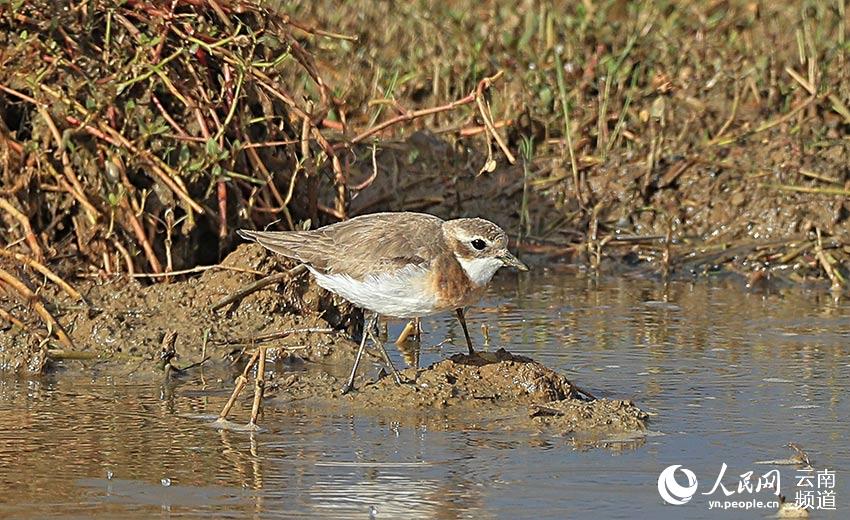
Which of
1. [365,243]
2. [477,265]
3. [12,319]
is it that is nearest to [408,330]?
[365,243]

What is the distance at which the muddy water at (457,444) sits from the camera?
5.97m

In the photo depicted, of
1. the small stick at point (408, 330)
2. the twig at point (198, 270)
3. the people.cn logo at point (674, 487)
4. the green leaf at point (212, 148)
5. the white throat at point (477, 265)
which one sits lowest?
the people.cn logo at point (674, 487)

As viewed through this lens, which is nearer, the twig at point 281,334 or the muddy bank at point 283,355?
the muddy bank at point 283,355

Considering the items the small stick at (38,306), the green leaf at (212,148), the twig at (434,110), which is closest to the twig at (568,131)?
the twig at (434,110)

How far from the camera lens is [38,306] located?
8.27 metres

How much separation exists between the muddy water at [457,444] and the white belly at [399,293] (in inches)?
24.4

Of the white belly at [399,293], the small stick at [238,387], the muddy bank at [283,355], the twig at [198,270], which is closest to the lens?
the small stick at [238,387]

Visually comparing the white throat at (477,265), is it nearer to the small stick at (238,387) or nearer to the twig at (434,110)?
the small stick at (238,387)

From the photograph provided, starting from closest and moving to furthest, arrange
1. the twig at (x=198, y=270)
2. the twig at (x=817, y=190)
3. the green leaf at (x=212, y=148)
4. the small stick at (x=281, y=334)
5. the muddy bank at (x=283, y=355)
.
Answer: the muddy bank at (x=283, y=355), the small stick at (x=281, y=334), the green leaf at (x=212, y=148), the twig at (x=198, y=270), the twig at (x=817, y=190)

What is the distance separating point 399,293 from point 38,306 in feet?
6.76

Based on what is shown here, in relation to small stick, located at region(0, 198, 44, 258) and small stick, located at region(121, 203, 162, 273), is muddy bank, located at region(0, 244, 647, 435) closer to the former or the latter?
small stick, located at region(121, 203, 162, 273)

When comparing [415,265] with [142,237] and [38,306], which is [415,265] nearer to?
[142,237]

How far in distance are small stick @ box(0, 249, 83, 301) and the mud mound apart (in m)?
1.53

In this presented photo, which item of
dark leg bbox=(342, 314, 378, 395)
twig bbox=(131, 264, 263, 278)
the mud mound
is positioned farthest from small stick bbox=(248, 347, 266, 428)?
twig bbox=(131, 264, 263, 278)
